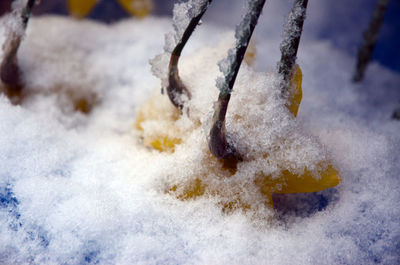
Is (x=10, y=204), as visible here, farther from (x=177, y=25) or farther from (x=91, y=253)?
(x=177, y=25)

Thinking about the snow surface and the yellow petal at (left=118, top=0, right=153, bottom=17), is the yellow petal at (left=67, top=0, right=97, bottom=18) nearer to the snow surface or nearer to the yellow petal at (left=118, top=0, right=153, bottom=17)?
the yellow petal at (left=118, top=0, right=153, bottom=17)

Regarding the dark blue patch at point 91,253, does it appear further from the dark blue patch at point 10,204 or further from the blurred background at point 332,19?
the blurred background at point 332,19

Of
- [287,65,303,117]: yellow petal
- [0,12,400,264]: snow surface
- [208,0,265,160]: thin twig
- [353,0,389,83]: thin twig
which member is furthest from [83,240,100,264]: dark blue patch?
[353,0,389,83]: thin twig

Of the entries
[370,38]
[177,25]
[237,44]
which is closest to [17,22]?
[177,25]

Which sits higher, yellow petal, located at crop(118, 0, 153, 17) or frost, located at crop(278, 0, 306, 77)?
frost, located at crop(278, 0, 306, 77)

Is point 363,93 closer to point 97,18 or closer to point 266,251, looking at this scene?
point 266,251

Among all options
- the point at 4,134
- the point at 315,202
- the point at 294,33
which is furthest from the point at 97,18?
the point at 315,202

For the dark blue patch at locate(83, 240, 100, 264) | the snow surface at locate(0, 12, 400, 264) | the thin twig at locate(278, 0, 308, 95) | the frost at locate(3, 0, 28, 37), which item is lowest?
the dark blue patch at locate(83, 240, 100, 264)
